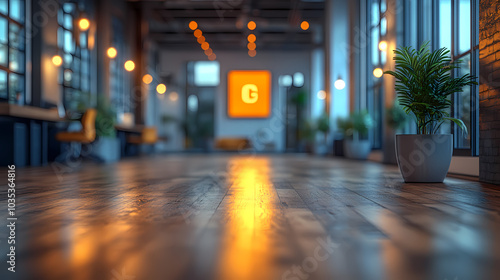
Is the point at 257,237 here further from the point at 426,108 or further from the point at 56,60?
the point at 56,60

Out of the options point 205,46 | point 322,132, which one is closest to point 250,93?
point 205,46

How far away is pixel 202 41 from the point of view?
17.2 metres

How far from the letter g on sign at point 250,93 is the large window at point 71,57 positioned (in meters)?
8.76

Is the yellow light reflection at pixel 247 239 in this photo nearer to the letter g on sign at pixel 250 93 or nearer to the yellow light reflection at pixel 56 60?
the yellow light reflection at pixel 56 60

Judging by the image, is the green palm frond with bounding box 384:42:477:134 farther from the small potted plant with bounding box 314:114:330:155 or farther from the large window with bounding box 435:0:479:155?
the small potted plant with bounding box 314:114:330:155

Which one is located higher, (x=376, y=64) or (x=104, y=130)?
(x=376, y=64)

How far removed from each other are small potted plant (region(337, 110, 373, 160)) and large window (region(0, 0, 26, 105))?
6.41 metres

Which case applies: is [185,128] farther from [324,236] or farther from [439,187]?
[324,236]

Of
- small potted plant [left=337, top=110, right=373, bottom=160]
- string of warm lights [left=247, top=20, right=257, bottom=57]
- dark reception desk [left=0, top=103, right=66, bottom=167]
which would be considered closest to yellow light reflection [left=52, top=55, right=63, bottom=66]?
dark reception desk [left=0, top=103, right=66, bottom=167]

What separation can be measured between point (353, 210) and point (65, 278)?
61.5 inches

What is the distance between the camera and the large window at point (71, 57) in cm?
938

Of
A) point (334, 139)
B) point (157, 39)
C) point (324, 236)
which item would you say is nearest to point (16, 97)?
point (324, 236)

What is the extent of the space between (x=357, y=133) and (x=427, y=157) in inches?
237

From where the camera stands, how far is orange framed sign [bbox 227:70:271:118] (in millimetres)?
18375
